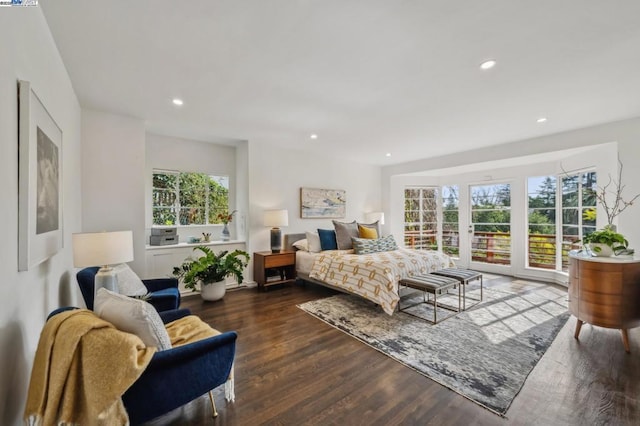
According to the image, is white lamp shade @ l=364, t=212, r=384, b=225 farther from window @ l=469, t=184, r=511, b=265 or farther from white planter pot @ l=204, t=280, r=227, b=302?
white planter pot @ l=204, t=280, r=227, b=302

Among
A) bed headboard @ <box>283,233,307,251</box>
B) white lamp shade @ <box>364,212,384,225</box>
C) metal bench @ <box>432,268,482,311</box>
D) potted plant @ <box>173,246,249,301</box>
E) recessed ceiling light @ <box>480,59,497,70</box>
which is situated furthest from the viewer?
white lamp shade @ <box>364,212,384,225</box>

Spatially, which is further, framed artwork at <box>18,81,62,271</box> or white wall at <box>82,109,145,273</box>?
white wall at <box>82,109,145,273</box>

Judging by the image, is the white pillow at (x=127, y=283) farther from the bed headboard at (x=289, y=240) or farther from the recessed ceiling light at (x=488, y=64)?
the recessed ceiling light at (x=488, y=64)

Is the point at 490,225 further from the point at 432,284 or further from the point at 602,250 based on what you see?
the point at 432,284

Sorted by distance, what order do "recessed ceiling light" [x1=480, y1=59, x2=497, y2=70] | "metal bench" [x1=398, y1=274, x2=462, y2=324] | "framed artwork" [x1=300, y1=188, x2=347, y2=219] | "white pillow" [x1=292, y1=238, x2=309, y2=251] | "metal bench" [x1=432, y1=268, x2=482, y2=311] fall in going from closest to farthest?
1. "recessed ceiling light" [x1=480, y1=59, x2=497, y2=70]
2. "metal bench" [x1=398, y1=274, x2=462, y2=324]
3. "metal bench" [x1=432, y1=268, x2=482, y2=311]
4. "white pillow" [x1=292, y1=238, x2=309, y2=251]
5. "framed artwork" [x1=300, y1=188, x2=347, y2=219]

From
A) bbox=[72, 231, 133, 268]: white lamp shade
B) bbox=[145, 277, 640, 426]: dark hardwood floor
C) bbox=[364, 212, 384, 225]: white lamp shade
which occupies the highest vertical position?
bbox=[364, 212, 384, 225]: white lamp shade

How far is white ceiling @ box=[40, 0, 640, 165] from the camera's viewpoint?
169cm

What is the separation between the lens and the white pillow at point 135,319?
4.54 feet

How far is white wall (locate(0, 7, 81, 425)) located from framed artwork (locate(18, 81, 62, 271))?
1.2 inches

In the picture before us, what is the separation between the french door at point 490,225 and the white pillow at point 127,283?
20.8ft

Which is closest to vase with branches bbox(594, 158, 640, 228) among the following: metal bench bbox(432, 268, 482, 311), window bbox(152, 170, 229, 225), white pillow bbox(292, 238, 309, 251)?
metal bench bbox(432, 268, 482, 311)

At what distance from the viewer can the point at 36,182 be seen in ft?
4.90

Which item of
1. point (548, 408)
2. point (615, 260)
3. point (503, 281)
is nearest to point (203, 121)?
point (548, 408)

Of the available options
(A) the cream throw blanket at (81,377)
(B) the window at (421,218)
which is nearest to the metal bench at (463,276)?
(B) the window at (421,218)
